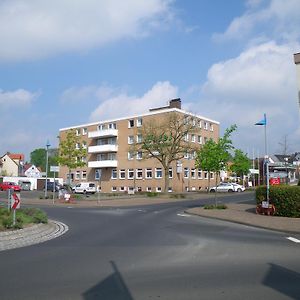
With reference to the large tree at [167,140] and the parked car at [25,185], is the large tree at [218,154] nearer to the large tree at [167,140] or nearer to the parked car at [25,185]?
the large tree at [167,140]

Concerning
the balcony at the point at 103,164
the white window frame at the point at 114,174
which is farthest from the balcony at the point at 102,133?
the white window frame at the point at 114,174

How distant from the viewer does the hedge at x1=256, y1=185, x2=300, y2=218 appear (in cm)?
2108

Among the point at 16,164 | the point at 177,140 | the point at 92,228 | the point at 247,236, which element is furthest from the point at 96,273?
the point at 16,164

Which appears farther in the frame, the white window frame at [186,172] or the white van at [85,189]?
the white window frame at [186,172]

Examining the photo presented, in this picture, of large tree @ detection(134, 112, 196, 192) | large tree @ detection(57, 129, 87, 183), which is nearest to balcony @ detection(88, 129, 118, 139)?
large tree @ detection(134, 112, 196, 192)

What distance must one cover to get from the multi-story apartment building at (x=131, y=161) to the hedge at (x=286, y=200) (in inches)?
1536

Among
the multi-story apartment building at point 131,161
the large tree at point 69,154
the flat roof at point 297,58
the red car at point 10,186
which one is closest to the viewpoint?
the flat roof at point 297,58

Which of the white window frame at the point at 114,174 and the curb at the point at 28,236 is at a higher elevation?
the white window frame at the point at 114,174

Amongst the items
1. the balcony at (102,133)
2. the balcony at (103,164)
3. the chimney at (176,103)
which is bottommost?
the balcony at (103,164)

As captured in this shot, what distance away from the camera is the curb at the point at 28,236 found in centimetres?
1271

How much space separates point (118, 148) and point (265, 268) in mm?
63832

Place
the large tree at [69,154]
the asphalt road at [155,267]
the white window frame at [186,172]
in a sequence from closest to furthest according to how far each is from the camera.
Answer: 1. the asphalt road at [155,267]
2. the large tree at [69,154]
3. the white window frame at [186,172]

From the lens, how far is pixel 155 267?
29.3 feet

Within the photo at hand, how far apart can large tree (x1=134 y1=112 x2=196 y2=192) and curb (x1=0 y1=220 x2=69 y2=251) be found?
34.3m
